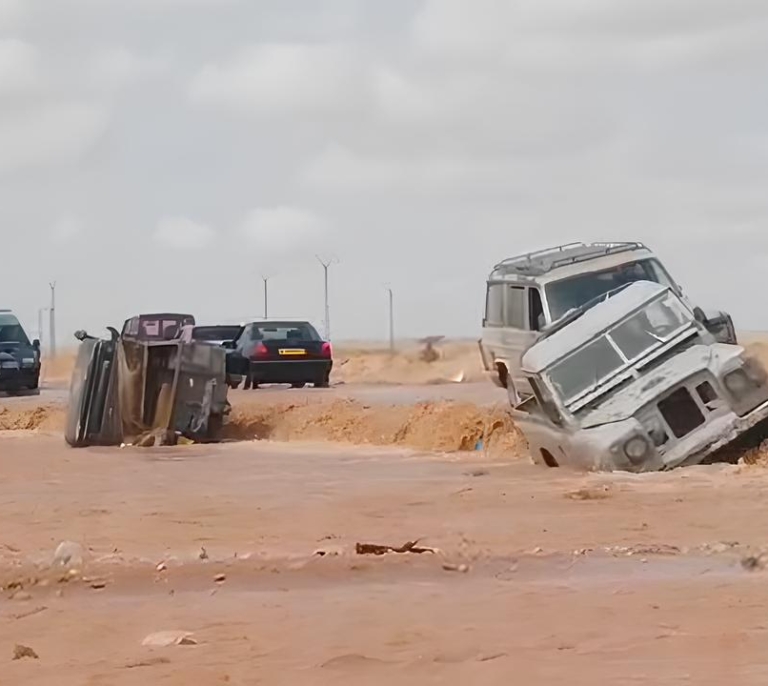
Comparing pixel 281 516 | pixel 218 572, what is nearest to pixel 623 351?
pixel 281 516

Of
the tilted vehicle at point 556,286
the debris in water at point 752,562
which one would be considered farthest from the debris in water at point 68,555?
the tilted vehicle at point 556,286

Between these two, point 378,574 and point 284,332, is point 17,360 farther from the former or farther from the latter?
point 378,574

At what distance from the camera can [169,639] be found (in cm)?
648

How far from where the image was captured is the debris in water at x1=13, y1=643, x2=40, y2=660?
20.3ft

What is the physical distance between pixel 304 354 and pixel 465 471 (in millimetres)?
13196

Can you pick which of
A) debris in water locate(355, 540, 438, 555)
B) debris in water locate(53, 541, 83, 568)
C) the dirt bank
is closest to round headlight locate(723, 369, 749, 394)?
debris in water locate(355, 540, 438, 555)

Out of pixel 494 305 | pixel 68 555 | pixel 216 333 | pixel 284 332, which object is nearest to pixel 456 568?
pixel 68 555

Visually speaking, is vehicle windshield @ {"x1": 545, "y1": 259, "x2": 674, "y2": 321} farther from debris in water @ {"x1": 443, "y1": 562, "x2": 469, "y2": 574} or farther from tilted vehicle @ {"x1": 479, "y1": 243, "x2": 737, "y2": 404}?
debris in water @ {"x1": 443, "y1": 562, "x2": 469, "y2": 574}

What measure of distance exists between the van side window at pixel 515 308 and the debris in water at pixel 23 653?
37.9ft

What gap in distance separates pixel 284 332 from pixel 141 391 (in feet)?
29.6

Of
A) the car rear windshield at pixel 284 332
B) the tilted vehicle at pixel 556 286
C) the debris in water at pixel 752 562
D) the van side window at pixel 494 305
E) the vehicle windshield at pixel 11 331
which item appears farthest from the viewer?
the vehicle windshield at pixel 11 331

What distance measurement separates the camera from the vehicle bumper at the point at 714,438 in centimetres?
1320

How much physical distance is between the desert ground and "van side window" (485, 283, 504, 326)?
238 cm

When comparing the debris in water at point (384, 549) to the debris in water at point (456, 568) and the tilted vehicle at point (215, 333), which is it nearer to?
the debris in water at point (456, 568)
